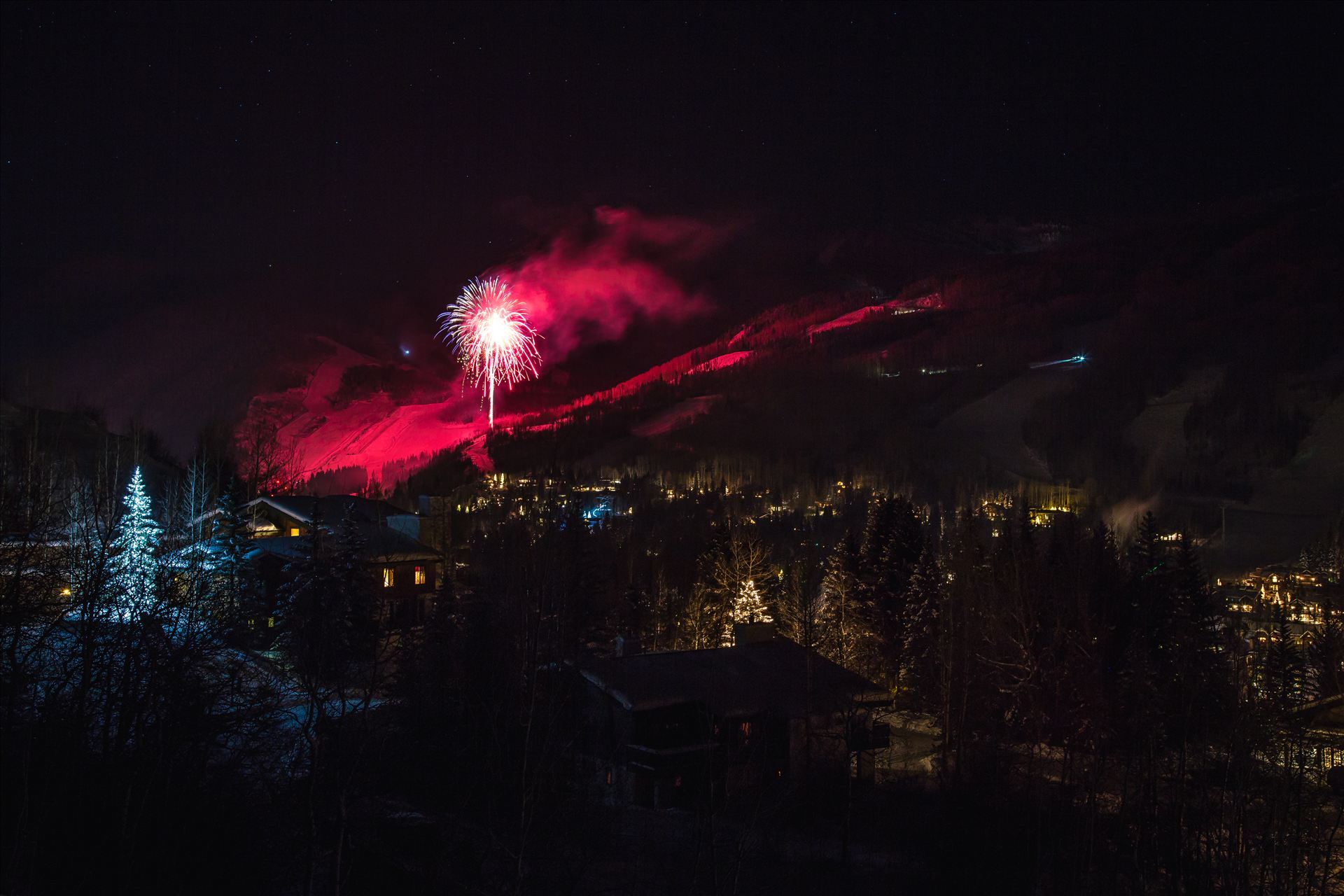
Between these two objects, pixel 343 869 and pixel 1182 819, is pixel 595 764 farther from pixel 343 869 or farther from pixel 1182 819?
pixel 1182 819

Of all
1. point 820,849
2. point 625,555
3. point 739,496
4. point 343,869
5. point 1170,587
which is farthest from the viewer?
point 739,496

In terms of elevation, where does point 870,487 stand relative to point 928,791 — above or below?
above

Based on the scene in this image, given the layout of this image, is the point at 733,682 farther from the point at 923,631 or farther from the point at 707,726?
the point at 923,631

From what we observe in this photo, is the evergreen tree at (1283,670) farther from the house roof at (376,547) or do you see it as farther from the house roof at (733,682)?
the house roof at (376,547)

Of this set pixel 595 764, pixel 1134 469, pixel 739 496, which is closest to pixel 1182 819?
pixel 595 764

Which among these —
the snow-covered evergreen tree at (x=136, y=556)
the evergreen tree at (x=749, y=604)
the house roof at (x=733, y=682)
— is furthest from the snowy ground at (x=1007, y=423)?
the snow-covered evergreen tree at (x=136, y=556)

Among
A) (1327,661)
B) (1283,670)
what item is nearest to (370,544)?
(1283,670)
